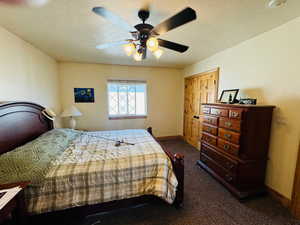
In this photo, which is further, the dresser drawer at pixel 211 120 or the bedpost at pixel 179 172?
the dresser drawer at pixel 211 120

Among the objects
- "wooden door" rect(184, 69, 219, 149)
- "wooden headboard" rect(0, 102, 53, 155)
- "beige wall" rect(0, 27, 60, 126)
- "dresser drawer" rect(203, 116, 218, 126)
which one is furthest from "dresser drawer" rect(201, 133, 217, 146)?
"beige wall" rect(0, 27, 60, 126)

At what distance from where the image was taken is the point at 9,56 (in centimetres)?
184

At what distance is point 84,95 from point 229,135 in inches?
140

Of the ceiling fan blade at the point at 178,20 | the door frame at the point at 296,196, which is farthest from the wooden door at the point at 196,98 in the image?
the ceiling fan blade at the point at 178,20

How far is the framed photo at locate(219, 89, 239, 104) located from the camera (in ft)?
7.43

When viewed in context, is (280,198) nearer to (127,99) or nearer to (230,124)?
(230,124)

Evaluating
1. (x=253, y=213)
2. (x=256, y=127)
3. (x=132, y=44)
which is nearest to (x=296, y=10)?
(x=256, y=127)

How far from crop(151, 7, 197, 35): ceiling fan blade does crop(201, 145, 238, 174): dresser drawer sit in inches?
77.2

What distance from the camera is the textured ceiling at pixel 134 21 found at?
1.36m

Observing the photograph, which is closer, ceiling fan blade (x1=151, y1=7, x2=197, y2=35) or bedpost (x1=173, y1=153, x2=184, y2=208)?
ceiling fan blade (x1=151, y1=7, x2=197, y2=35)

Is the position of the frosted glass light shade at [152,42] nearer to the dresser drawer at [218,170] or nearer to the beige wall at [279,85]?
the beige wall at [279,85]

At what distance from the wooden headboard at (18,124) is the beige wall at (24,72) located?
0.20 meters

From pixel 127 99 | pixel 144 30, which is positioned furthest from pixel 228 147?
pixel 127 99

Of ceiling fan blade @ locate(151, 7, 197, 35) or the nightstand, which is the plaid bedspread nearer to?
the nightstand
